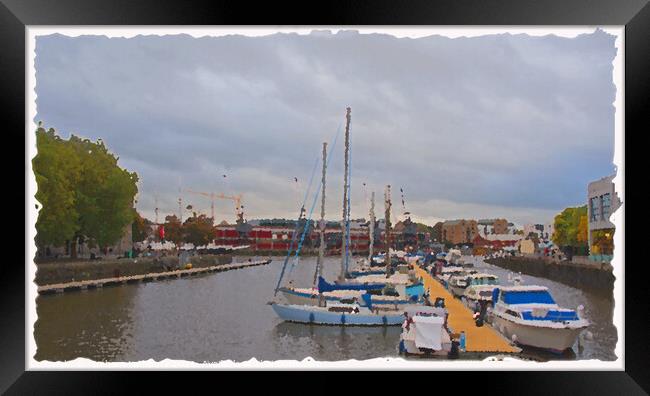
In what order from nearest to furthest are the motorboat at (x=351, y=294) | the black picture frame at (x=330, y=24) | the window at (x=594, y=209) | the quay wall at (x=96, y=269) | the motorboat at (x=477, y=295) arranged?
1. the black picture frame at (x=330, y=24)
2. the motorboat at (x=351, y=294)
3. the motorboat at (x=477, y=295)
4. the quay wall at (x=96, y=269)
5. the window at (x=594, y=209)

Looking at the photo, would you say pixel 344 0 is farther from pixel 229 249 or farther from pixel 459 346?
pixel 229 249

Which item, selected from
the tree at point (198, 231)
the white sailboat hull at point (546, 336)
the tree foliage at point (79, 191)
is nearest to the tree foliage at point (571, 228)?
→ the tree at point (198, 231)

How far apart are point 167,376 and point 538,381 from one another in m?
3.65

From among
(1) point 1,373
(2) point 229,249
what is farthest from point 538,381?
(2) point 229,249

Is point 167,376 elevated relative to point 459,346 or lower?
elevated

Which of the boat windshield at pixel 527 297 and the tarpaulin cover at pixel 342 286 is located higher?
the boat windshield at pixel 527 297

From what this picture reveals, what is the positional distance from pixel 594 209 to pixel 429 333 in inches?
968

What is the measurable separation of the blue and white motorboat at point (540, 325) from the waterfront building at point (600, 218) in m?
17.9

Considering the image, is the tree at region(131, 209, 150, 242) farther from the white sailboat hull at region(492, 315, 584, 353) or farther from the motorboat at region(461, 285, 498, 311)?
the white sailboat hull at region(492, 315, 584, 353)

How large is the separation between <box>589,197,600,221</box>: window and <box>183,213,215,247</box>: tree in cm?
3296

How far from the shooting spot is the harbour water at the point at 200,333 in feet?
47.0

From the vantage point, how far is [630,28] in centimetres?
600

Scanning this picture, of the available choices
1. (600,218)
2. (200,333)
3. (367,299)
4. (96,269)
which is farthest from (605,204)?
(96,269)

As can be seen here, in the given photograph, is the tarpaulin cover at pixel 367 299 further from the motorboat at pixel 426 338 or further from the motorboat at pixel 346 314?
the motorboat at pixel 426 338
